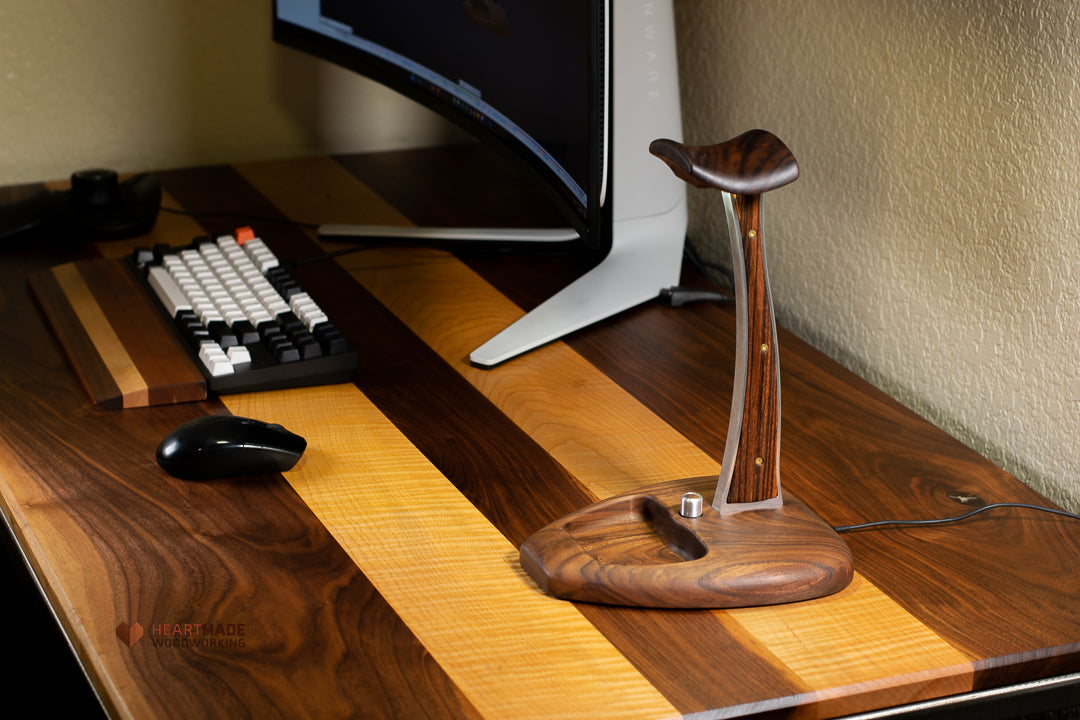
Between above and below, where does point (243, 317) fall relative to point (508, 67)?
below

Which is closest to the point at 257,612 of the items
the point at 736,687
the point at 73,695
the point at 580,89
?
the point at 736,687

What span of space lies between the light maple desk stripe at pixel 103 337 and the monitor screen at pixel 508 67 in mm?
395

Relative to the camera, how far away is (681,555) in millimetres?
739

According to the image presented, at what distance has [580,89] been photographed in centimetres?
95

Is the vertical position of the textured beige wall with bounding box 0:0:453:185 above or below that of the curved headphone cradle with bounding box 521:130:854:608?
above

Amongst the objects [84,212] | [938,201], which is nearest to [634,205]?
[938,201]

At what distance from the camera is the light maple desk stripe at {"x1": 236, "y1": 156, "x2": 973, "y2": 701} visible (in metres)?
0.66

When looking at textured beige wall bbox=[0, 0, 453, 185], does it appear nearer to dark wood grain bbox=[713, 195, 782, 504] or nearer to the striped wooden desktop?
the striped wooden desktop

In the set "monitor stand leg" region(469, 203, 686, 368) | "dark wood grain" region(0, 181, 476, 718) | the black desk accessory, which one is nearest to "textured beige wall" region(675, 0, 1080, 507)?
"monitor stand leg" region(469, 203, 686, 368)

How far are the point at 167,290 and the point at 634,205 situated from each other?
1.50 ft

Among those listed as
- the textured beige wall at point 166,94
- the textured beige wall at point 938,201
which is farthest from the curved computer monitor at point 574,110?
the textured beige wall at point 166,94

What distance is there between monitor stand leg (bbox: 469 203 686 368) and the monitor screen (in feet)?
0.37

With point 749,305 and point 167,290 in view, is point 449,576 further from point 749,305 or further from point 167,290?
point 167,290

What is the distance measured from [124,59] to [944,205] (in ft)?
3.46
